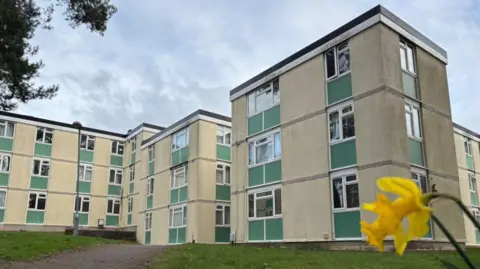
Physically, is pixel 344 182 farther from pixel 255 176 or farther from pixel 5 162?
pixel 5 162

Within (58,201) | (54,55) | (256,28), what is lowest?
(58,201)

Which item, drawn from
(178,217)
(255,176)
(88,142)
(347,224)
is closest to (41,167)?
(88,142)

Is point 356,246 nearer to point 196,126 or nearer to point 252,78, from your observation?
point 252,78

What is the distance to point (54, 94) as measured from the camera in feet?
47.2

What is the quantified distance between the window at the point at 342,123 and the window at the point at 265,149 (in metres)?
2.99

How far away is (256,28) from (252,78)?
5674 mm

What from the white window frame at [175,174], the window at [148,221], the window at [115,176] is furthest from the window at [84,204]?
the white window frame at [175,174]

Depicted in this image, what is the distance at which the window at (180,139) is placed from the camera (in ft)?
91.7

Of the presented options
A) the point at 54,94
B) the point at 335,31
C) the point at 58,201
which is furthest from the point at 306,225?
the point at 58,201

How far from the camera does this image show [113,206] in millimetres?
37188

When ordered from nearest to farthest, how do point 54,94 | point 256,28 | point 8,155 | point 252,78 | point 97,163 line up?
point 54,94 → point 256,28 → point 252,78 → point 8,155 → point 97,163

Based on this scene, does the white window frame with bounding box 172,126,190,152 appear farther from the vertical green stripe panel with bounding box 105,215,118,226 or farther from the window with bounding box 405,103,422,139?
the window with bounding box 405,103,422,139

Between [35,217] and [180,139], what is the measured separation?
13.0m

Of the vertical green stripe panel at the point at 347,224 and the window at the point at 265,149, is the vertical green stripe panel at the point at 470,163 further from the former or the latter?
the vertical green stripe panel at the point at 347,224
